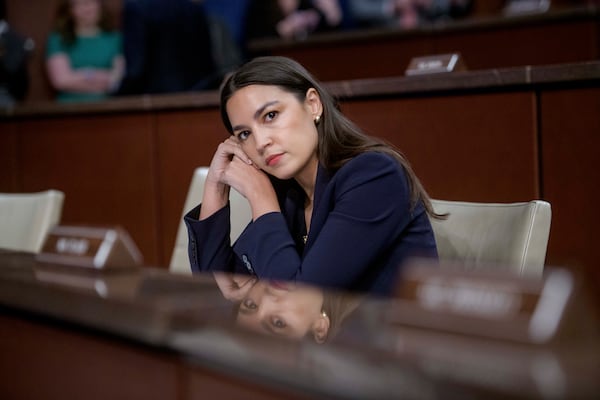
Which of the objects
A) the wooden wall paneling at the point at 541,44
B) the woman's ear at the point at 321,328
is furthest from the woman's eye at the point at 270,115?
the wooden wall paneling at the point at 541,44

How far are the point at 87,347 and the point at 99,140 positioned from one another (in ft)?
8.31

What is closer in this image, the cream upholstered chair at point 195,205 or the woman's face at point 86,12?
the cream upholstered chair at point 195,205

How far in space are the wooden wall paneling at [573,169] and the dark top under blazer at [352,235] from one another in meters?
0.73

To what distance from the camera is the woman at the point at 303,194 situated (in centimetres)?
148

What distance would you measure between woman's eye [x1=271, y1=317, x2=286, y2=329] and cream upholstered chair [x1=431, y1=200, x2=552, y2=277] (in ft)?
2.51

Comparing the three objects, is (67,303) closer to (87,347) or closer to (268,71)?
(87,347)

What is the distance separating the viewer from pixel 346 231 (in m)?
1.46

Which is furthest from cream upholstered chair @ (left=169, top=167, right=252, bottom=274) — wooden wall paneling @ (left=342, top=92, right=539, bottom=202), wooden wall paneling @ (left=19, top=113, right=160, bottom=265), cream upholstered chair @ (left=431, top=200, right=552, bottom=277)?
wooden wall paneling @ (left=19, top=113, right=160, bottom=265)

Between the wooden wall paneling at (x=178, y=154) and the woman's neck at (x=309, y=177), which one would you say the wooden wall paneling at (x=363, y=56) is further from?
the woman's neck at (x=309, y=177)

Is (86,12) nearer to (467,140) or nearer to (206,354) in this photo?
(467,140)

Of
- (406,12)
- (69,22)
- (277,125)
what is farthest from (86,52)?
(277,125)

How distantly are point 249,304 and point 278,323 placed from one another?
3.3 inches

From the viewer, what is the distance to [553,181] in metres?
2.20

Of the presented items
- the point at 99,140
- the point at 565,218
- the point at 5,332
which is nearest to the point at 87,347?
the point at 5,332
